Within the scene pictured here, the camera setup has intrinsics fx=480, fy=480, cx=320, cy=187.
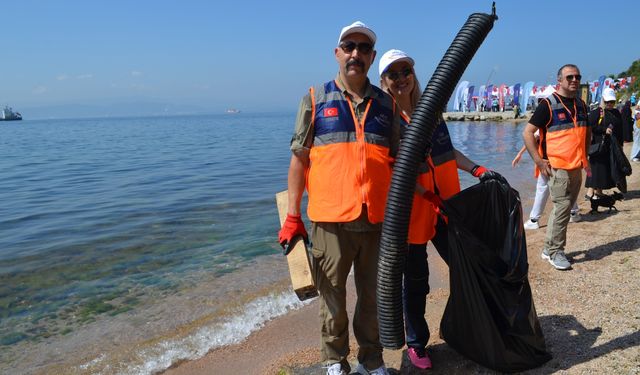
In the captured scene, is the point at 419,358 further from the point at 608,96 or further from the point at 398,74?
the point at 608,96

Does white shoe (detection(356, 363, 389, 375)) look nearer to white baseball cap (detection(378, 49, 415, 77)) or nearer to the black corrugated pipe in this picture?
the black corrugated pipe

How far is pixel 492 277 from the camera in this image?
2.87m

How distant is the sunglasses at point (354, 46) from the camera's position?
2.71 meters

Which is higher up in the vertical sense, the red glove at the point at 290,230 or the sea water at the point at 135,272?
the red glove at the point at 290,230

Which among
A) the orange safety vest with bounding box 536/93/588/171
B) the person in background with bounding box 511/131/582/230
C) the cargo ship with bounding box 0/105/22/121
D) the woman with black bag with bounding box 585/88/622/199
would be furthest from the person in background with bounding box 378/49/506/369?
the cargo ship with bounding box 0/105/22/121

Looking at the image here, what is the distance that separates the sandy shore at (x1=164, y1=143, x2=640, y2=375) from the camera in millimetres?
3135

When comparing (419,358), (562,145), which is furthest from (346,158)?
(562,145)

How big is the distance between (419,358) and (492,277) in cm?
84

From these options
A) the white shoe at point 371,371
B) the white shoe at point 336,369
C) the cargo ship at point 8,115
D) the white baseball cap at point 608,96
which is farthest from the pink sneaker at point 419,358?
the cargo ship at point 8,115

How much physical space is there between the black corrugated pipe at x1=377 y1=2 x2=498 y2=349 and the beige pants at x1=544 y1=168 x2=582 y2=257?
302 cm

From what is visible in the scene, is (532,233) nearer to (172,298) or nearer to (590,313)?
(590,313)

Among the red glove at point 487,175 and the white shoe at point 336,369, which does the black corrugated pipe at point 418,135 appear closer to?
the red glove at point 487,175

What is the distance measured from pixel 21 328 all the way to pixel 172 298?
5.43 ft

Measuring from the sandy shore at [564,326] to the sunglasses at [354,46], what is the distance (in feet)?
7.04
